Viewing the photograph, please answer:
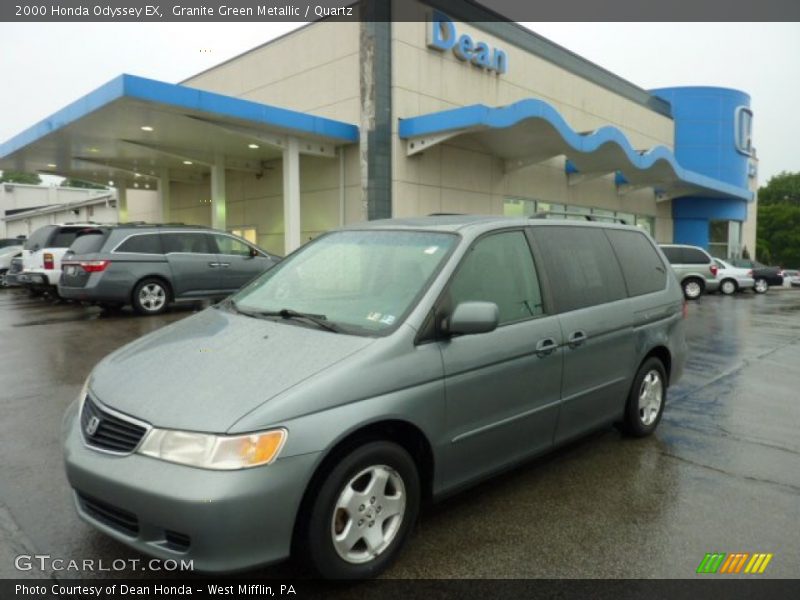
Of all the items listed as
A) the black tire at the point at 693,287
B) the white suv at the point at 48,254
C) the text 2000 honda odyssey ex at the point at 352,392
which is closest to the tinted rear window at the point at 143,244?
the white suv at the point at 48,254

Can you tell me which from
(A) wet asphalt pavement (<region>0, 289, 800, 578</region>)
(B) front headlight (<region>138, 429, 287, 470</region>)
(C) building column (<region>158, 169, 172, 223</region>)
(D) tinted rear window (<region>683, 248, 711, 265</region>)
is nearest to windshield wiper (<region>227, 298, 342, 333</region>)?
(B) front headlight (<region>138, 429, 287, 470</region>)

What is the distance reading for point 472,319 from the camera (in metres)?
3.05

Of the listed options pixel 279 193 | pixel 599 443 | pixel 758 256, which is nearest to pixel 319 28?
pixel 279 193

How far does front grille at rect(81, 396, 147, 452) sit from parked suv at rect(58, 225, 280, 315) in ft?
26.6

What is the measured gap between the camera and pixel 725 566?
2.99 meters

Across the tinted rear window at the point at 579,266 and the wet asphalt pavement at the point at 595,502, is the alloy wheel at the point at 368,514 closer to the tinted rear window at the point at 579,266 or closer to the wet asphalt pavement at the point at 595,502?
the wet asphalt pavement at the point at 595,502

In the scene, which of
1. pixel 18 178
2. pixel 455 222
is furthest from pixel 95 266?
pixel 18 178

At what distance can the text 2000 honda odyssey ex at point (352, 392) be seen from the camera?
2.43 metres

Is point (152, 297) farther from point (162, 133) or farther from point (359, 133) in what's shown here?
point (359, 133)

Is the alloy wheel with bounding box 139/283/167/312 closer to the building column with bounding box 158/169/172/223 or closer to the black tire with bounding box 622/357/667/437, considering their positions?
the black tire with bounding box 622/357/667/437

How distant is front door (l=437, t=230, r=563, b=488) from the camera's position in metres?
3.18

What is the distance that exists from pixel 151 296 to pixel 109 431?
31.8 ft

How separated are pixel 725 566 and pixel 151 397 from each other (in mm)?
2881

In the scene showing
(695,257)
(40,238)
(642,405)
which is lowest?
(642,405)
